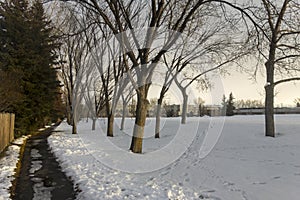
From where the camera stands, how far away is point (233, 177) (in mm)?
7461

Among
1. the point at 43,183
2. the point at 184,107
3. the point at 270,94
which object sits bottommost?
the point at 43,183

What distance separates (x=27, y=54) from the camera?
2141cm

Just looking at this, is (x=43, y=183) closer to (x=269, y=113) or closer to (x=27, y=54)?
(x=269, y=113)

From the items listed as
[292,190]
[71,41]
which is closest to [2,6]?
[71,41]

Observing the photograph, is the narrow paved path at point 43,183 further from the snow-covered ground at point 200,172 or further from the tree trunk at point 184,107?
the tree trunk at point 184,107

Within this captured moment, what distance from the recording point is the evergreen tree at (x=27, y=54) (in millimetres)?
20594

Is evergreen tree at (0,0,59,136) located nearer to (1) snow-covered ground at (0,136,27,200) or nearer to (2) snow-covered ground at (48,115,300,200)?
(1) snow-covered ground at (0,136,27,200)

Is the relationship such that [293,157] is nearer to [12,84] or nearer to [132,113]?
[12,84]

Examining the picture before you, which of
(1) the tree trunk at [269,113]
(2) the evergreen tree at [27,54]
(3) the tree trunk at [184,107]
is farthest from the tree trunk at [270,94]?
(2) the evergreen tree at [27,54]

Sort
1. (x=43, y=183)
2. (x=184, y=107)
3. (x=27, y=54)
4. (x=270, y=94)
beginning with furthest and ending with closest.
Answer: (x=184, y=107) < (x=27, y=54) < (x=270, y=94) < (x=43, y=183)

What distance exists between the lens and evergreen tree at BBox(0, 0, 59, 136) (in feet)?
67.6

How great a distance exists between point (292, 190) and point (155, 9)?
772 cm

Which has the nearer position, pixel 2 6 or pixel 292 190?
pixel 292 190

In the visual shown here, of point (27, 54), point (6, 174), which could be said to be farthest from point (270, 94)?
point (27, 54)
